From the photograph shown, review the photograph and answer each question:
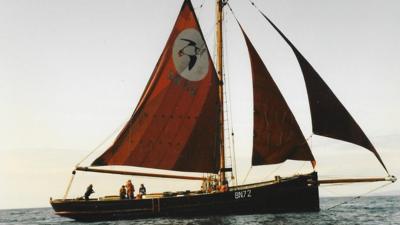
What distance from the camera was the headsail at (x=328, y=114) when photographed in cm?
2370

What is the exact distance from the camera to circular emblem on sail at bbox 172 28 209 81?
2672cm

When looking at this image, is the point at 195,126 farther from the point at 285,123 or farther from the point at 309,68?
the point at 309,68

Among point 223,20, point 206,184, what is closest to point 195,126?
point 206,184

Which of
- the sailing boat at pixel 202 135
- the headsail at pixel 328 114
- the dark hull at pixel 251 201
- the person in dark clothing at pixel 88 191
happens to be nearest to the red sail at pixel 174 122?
the sailing boat at pixel 202 135

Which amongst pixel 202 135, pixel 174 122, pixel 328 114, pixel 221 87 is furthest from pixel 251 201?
pixel 221 87

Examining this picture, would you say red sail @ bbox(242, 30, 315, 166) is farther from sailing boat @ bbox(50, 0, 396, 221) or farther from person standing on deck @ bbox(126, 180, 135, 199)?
person standing on deck @ bbox(126, 180, 135, 199)

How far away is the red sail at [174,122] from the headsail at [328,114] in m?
5.66

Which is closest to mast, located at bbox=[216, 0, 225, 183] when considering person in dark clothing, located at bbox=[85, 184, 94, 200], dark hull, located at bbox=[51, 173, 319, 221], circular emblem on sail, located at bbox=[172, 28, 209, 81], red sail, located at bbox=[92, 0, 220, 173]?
red sail, located at bbox=[92, 0, 220, 173]

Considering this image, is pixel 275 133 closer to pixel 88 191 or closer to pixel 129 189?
pixel 129 189

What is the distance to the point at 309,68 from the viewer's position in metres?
25.2

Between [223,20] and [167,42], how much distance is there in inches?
163

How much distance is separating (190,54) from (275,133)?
7292 mm

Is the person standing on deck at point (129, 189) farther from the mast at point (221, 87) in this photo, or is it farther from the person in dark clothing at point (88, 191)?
the mast at point (221, 87)

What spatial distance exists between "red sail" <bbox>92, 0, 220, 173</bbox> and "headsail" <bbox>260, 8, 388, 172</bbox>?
18.6ft
